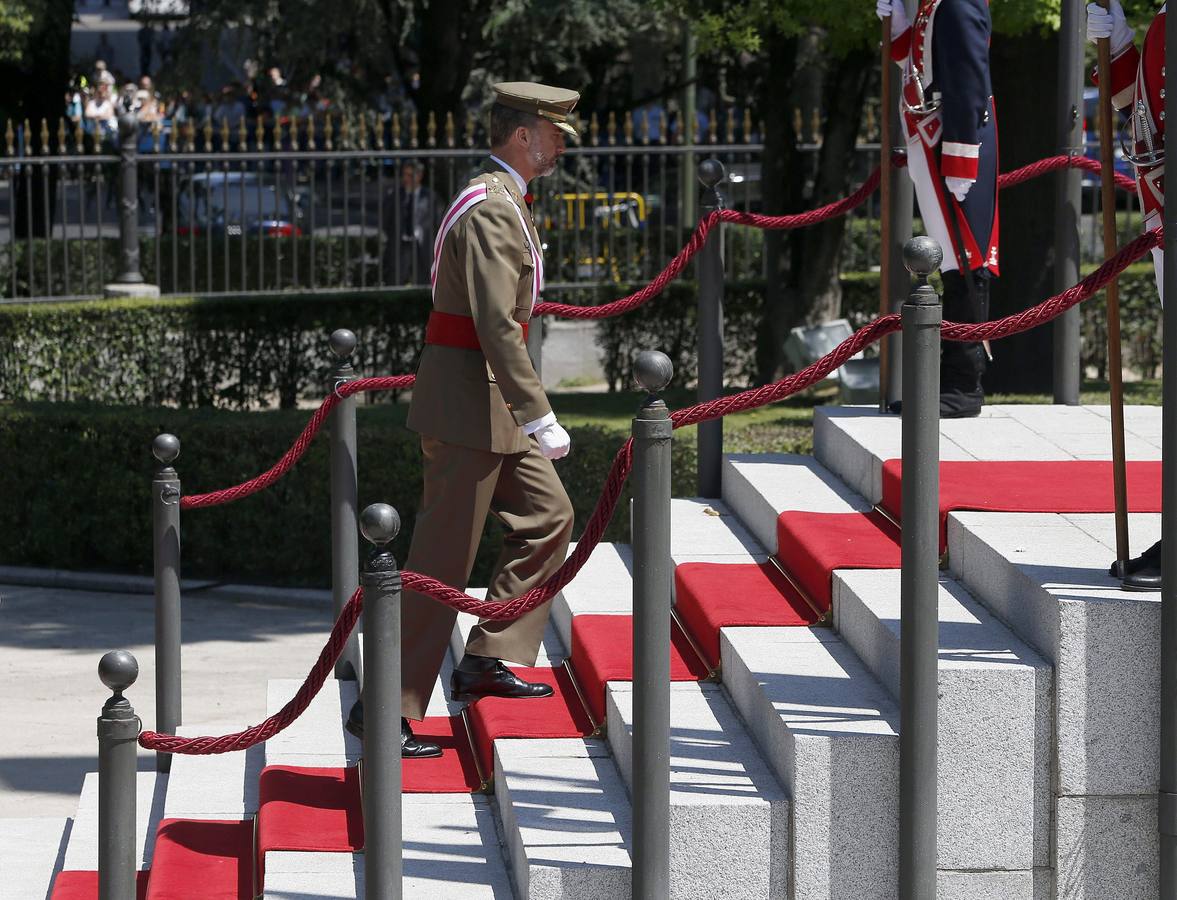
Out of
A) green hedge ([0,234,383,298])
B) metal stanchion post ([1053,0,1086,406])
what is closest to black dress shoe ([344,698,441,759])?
metal stanchion post ([1053,0,1086,406])

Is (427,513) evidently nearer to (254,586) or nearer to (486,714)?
(486,714)

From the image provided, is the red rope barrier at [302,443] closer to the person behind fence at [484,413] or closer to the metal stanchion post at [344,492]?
the metal stanchion post at [344,492]

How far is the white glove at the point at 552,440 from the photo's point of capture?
5254mm

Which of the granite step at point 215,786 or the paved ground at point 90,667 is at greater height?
the granite step at point 215,786

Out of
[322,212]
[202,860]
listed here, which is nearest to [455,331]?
[202,860]

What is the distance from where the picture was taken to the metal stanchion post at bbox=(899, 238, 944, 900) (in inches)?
177

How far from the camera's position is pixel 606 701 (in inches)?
217

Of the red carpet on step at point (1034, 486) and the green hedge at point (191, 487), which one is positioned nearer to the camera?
the red carpet on step at point (1034, 486)

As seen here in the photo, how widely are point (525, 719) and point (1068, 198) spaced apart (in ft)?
13.0

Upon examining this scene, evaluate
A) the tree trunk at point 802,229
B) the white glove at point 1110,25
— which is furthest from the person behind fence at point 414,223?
the white glove at point 1110,25

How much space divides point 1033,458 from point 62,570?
584cm

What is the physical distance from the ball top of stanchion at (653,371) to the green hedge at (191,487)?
546 cm

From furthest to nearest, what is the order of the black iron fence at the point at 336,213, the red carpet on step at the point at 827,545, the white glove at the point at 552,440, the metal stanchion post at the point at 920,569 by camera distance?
the black iron fence at the point at 336,213, the red carpet on step at the point at 827,545, the white glove at the point at 552,440, the metal stanchion post at the point at 920,569

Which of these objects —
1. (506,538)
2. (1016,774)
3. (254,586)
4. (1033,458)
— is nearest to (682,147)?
(254,586)
